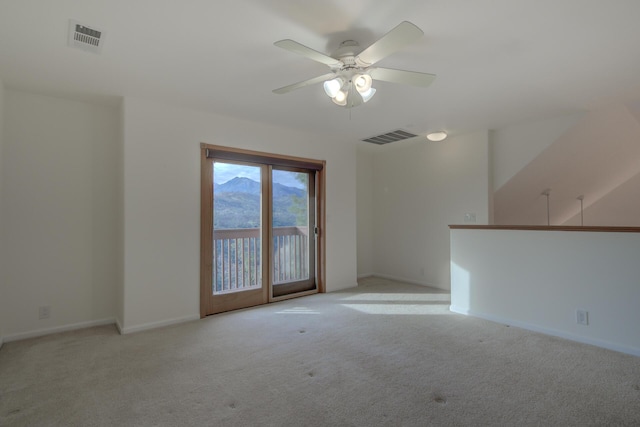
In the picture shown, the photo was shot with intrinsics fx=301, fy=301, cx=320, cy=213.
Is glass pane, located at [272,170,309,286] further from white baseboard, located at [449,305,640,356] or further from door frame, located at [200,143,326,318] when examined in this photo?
white baseboard, located at [449,305,640,356]

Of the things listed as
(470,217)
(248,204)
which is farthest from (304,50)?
(470,217)

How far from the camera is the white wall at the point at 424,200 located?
438 centimetres

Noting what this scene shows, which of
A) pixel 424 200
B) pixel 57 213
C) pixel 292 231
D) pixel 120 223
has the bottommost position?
pixel 292 231

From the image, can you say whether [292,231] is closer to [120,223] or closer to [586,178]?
[120,223]

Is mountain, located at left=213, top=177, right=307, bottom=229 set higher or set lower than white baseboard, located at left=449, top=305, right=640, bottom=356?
higher

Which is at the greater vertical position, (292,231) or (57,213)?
(57,213)

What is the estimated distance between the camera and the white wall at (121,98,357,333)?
10.0ft

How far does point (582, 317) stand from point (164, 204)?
424cm

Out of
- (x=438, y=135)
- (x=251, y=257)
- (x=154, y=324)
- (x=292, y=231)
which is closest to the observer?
(x=154, y=324)

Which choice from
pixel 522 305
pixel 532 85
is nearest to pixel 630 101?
pixel 532 85

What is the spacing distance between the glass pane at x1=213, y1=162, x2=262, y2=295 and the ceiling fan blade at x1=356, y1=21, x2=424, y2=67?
7.52 ft

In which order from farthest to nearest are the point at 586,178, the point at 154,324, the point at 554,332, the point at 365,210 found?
the point at 365,210, the point at 586,178, the point at 154,324, the point at 554,332

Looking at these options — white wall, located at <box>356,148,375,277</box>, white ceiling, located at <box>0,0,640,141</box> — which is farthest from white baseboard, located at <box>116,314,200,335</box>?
white wall, located at <box>356,148,375,277</box>

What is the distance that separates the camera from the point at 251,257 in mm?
3973
